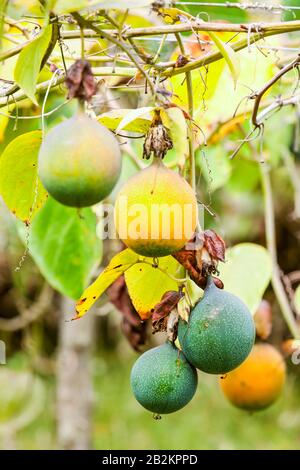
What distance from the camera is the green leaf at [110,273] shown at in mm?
581

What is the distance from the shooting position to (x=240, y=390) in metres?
1.00

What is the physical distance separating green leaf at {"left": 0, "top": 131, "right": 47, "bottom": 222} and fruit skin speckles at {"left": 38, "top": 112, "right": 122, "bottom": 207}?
A: 0.57 ft

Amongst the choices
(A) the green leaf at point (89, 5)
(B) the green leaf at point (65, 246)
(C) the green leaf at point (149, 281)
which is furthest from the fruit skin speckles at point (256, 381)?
(A) the green leaf at point (89, 5)

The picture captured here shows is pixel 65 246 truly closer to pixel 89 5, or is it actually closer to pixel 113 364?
pixel 89 5

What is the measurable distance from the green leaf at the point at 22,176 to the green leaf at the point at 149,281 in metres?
0.10

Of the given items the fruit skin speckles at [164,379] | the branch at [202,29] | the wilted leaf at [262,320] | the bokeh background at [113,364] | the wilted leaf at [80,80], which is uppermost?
the wilted leaf at [80,80]

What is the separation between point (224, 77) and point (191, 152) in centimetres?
57

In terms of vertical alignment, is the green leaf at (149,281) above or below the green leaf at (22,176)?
below

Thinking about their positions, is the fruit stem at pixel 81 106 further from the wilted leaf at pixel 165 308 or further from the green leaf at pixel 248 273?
the green leaf at pixel 248 273

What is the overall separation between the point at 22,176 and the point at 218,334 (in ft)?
0.72

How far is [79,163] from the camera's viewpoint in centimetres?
42

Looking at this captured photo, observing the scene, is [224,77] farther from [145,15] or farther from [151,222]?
[151,222]
